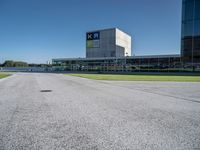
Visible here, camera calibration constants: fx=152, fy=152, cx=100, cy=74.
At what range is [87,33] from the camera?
→ 6938 cm

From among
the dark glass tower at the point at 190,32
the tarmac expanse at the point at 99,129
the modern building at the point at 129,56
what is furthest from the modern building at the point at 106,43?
the tarmac expanse at the point at 99,129

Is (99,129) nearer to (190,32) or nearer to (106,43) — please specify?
(190,32)

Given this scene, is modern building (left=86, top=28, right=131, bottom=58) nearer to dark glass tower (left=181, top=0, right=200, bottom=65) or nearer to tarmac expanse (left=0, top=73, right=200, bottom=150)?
dark glass tower (left=181, top=0, right=200, bottom=65)

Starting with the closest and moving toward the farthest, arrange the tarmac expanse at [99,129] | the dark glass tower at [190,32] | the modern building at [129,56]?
the tarmac expanse at [99,129], the dark glass tower at [190,32], the modern building at [129,56]

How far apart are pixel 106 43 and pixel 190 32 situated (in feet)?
104

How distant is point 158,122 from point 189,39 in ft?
145

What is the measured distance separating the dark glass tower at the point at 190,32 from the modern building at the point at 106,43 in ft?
86.9

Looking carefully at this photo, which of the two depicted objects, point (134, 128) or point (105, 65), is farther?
point (105, 65)

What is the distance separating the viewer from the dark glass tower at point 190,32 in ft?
132

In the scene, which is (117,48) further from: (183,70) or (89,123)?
(89,123)

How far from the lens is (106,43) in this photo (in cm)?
6419

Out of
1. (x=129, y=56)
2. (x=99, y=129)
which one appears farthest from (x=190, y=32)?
(x=99, y=129)

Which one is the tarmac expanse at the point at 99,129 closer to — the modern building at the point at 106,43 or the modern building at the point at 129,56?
the modern building at the point at 129,56

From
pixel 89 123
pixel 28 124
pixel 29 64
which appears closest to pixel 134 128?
pixel 89 123
